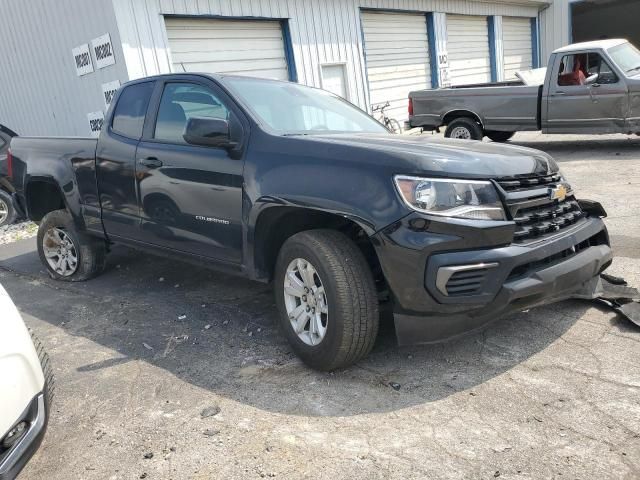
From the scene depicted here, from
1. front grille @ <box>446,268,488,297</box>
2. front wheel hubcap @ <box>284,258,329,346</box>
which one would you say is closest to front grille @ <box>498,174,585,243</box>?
front grille @ <box>446,268,488,297</box>

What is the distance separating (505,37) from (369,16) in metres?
8.92

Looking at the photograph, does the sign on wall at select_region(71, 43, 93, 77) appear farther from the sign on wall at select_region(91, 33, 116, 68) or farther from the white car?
the white car

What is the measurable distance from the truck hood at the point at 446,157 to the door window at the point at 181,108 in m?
0.89

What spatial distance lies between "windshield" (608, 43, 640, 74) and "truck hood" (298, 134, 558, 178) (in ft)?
25.8

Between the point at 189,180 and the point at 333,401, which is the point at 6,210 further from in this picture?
the point at 333,401

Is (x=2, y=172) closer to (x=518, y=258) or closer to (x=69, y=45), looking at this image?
(x=69, y=45)

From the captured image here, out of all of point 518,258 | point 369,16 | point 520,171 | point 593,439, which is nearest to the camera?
point 593,439

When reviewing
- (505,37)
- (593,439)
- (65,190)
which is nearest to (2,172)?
(65,190)

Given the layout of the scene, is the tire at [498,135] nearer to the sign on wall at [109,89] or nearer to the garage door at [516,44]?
the sign on wall at [109,89]

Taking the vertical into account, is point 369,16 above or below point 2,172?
above

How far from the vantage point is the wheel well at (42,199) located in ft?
18.0

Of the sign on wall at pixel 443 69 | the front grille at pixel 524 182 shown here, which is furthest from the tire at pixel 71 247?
the sign on wall at pixel 443 69

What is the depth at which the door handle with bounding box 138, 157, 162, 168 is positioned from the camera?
407cm

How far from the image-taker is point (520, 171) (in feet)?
10.1
